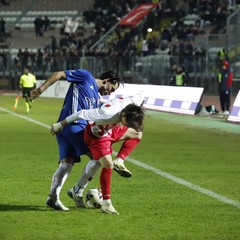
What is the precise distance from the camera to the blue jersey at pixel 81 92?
1043 cm

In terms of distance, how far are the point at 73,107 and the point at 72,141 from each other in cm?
42

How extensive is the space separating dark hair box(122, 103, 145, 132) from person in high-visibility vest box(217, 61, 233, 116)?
81.0 ft

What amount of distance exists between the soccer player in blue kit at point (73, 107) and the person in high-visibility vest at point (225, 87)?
77.3 feet

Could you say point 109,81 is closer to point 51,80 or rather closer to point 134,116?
point 51,80

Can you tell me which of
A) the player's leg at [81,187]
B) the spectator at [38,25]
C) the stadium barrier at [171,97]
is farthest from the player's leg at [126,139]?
the spectator at [38,25]

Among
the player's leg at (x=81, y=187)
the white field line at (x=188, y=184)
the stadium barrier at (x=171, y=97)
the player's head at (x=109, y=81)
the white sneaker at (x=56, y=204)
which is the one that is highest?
the player's head at (x=109, y=81)

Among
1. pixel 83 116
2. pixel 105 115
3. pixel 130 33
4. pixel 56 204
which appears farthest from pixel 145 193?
pixel 130 33

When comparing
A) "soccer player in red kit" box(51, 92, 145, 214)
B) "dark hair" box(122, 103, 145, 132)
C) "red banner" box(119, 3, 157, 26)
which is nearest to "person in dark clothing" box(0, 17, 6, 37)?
"red banner" box(119, 3, 157, 26)

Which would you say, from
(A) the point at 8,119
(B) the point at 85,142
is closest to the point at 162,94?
(A) the point at 8,119

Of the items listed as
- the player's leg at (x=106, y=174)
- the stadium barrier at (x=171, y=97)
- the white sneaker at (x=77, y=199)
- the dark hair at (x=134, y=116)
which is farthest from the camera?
the stadium barrier at (x=171, y=97)

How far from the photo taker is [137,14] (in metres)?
56.0

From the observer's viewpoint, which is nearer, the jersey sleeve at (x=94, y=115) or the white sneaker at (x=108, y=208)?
the jersey sleeve at (x=94, y=115)

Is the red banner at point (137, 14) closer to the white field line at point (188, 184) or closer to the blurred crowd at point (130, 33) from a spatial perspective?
the blurred crowd at point (130, 33)

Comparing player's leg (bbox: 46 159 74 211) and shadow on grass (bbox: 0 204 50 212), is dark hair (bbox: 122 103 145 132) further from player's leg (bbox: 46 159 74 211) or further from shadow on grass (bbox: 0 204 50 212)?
shadow on grass (bbox: 0 204 50 212)
